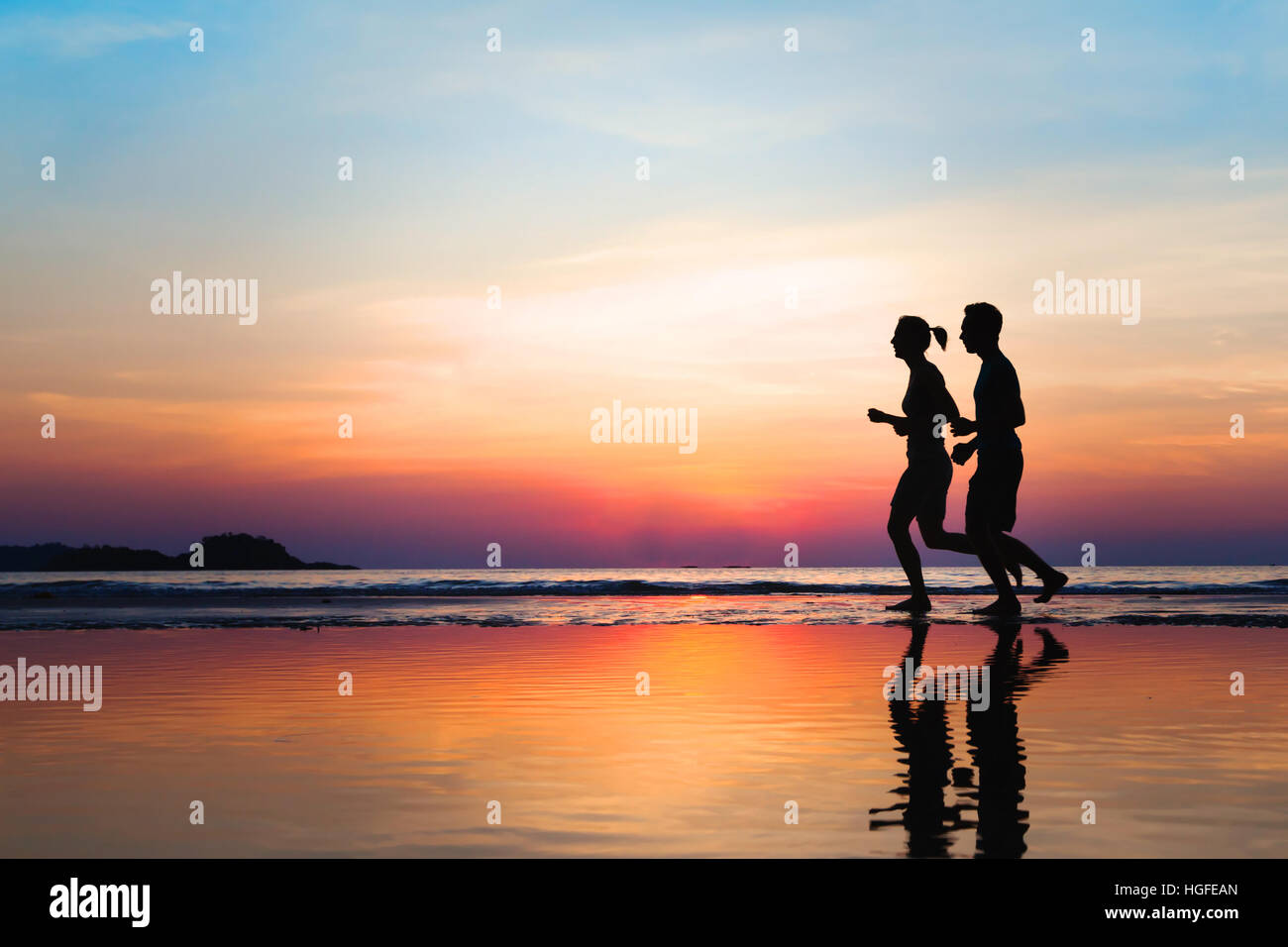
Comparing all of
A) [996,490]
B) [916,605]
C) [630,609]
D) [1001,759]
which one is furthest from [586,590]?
[1001,759]

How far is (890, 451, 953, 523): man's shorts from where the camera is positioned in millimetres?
10656

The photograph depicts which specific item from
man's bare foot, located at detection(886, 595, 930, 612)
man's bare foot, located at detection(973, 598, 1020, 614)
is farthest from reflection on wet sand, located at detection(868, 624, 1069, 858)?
man's bare foot, located at detection(886, 595, 930, 612)

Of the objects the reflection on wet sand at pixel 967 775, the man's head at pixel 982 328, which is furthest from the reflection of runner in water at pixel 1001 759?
the man's head at pixel 982 328

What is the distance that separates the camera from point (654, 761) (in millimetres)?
3998

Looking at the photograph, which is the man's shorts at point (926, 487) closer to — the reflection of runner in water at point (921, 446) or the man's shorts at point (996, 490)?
the reflection of runner in water at point (921, 446)

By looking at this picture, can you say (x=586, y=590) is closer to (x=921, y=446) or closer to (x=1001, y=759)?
(x=921, y=446)

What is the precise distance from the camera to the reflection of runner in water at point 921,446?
34.9 feet

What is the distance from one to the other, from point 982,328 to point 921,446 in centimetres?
130

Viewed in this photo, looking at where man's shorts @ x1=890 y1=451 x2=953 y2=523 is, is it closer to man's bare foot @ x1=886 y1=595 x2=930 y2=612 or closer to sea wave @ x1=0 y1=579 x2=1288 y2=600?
man's bare foot @ x1=886 y1=595 x2=930 y2=612

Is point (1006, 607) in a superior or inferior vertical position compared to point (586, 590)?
superior

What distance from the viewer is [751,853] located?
110 inches
